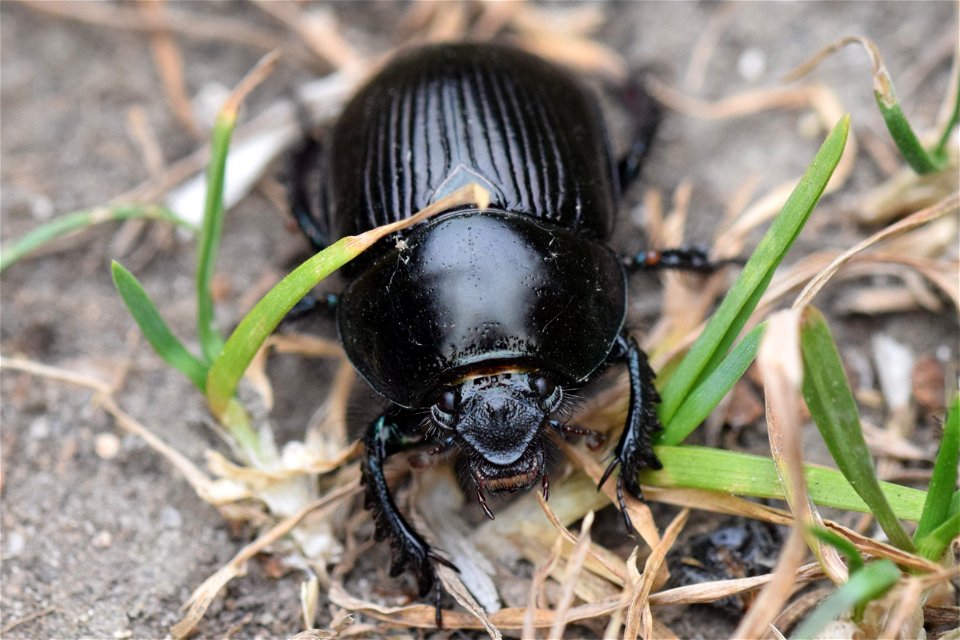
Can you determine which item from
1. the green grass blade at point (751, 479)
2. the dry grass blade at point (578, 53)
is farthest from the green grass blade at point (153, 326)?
the dry grass blade at point (578, 53)

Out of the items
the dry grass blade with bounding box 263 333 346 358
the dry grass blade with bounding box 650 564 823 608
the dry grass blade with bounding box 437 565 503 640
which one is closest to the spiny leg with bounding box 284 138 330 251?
the dry grass blade with bounding box 263 333 346 358

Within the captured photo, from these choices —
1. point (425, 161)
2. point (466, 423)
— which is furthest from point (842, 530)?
point (425, 161)

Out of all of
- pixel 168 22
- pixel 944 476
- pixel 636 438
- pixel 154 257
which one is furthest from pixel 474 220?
pixel 168 22

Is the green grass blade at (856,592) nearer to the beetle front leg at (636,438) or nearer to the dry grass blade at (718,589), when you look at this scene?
the dry grass blade at (718,589)

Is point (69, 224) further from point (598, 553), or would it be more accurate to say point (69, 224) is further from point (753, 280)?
point (753, 280)

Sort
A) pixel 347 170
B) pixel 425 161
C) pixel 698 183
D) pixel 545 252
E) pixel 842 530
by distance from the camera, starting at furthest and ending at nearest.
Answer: pixel 698 183
pixel 347 170
pixel 425 161
pixel 545 252
pixel 842 530

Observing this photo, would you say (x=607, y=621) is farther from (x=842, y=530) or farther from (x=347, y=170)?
(x=347, y=170)
